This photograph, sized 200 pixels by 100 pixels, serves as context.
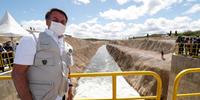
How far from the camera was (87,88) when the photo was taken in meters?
33.8

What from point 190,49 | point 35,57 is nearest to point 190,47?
point 190,49

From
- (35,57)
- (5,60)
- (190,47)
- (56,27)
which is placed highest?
(56,27)

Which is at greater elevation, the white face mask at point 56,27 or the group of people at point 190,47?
the white face mask at point 56,27

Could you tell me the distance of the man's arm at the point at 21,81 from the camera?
267 cm

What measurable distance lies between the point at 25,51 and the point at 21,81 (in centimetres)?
30

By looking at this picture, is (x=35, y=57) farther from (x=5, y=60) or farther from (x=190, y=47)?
(x=190, y=47)

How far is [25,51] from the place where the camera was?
2660mm

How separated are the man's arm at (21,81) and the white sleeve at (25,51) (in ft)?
0.19

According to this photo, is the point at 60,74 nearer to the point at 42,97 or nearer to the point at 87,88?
the point at 42,97

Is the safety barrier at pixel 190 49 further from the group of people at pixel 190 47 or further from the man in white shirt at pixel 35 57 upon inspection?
the man in white shirt at pixel 35 57

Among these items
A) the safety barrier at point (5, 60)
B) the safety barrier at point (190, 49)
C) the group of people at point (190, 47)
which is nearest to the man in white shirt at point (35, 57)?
the safety barrier at point (5, 60)

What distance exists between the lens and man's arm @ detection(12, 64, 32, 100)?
2.67m

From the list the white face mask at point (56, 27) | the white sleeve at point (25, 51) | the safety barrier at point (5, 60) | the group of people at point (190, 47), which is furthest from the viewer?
the group of people at point (190, 47)

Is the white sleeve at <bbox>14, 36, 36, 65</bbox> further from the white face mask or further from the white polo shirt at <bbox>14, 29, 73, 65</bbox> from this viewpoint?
the white face mask
